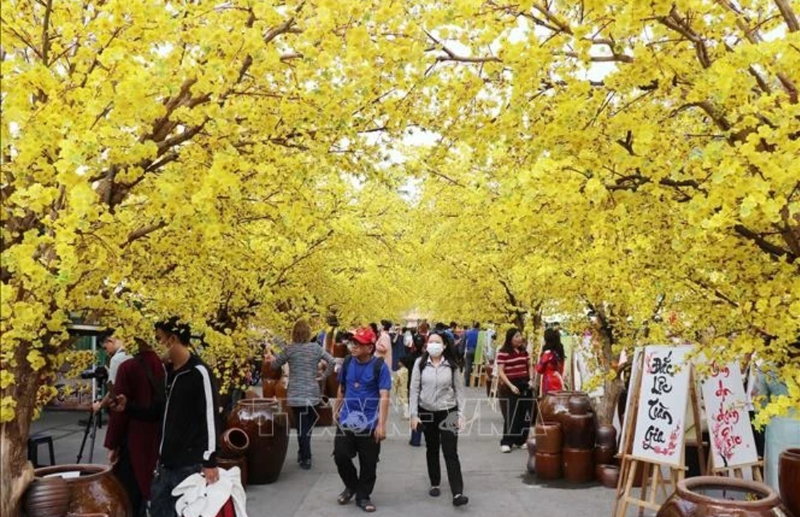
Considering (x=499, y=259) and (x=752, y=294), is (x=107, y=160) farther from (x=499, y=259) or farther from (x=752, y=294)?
(x=499, y=259)

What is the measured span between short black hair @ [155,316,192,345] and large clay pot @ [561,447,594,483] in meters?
4.57

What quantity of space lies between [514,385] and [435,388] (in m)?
2.97

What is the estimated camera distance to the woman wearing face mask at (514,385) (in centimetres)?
923

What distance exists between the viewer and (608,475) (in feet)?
23.0

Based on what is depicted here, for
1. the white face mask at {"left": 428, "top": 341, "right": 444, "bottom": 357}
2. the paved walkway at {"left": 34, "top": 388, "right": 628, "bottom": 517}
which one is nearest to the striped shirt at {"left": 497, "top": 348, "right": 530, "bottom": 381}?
the paved walkway at {"left": 34, "top": 388, "right": 628, "bottom": 517}

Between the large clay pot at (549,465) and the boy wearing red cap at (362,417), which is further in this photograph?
the large clay pot at (549,465)

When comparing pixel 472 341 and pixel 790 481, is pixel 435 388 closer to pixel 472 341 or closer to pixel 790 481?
pixel 790 481

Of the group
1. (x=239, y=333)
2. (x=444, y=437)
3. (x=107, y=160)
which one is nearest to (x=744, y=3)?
(x=107, y=160)

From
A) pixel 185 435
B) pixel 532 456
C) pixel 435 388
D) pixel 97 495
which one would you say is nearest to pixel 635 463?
pixel 435 388

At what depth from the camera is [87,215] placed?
9.09 ft

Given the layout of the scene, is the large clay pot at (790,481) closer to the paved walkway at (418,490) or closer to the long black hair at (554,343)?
the paved walkway at (418,490)

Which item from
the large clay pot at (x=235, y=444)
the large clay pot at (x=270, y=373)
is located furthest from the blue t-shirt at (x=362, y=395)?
the large clay pot at (x=270, y=373)

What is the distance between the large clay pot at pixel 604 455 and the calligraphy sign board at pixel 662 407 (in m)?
1.66

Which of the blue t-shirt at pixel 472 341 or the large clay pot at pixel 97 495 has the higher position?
the blue t-shirt at pixel 472 341
